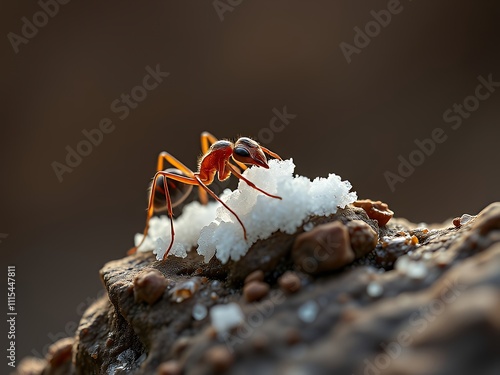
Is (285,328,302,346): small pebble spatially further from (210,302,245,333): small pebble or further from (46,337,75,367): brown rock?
(46,337,75,367): brown rock

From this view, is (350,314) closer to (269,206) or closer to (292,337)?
(292,337)

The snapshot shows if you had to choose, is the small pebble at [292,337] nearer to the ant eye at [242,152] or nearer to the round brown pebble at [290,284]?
the round brown pebble at [290,284]

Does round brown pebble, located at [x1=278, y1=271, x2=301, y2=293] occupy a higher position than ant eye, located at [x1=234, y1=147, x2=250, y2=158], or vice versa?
ant eye, located at [x1=234, y1=147, x2=250, y2=158]

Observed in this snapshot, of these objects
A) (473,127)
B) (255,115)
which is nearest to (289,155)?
(255,115)

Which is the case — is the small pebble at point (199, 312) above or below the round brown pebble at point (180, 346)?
above

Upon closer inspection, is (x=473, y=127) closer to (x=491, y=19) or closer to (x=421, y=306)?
(x=491, y=19)

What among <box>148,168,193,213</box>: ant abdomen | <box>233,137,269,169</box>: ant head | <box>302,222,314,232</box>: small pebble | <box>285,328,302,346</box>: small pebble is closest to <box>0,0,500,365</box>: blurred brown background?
<box>148,168,193,213</box>: ant abdomen

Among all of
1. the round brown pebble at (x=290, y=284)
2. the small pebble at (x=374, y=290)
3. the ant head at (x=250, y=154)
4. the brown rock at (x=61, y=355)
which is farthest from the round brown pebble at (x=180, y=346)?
the brown rock at (x=61, y=355)
